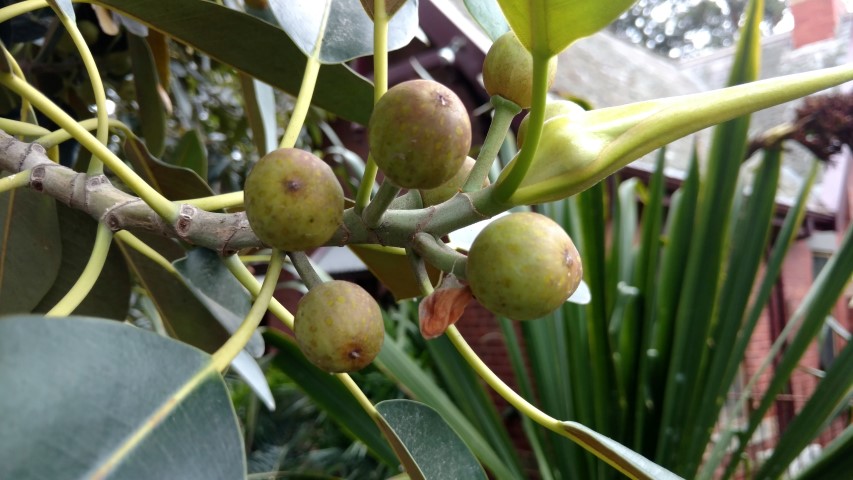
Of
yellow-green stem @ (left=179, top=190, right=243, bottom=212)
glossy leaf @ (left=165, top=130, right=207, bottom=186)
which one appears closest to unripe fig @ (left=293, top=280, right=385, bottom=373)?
yellow-green stem @ (left=179, top=190, right=243, bottom=212)

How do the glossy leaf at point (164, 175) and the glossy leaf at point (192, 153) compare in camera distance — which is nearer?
the glossy leaf at point (164, 175)

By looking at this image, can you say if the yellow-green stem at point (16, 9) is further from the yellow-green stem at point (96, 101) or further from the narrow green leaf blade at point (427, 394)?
the narrow green leaf blade at point (427, 394)

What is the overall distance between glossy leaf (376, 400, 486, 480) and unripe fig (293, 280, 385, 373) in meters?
0.09

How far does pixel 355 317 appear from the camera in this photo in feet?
1.18

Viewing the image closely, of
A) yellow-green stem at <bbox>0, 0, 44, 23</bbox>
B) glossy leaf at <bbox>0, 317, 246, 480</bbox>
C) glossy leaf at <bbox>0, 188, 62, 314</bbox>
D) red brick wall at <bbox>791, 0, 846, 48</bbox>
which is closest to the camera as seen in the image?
glossy leaf at <bbox>0, 317, 246, 480</bbox>

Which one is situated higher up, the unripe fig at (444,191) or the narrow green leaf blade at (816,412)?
the unripe fig at (444,191)

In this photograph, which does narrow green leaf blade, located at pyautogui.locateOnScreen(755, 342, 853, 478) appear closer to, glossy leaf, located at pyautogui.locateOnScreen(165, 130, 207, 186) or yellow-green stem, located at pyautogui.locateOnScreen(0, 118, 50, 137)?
glossy leaf, located at pyautogui.locateOnScreen(165, 130, 207, 186)

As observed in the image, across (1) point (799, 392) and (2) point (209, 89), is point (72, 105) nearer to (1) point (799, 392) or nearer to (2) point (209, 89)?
(2) point (209, 89)

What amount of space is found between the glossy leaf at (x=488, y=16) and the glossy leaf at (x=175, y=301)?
0.39 meters

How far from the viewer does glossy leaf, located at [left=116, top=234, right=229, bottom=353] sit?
0.68 m

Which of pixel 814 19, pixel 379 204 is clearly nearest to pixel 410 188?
pixel 379 204

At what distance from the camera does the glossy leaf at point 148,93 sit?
88 centimetres

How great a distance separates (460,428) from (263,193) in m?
1.35

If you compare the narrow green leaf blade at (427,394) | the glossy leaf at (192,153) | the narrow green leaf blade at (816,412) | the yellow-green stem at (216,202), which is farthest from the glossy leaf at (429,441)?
the narrow green leaf blade at (816,412)
